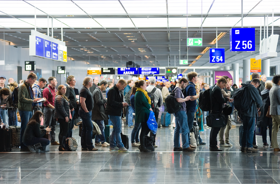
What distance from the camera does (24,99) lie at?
24.9 ft

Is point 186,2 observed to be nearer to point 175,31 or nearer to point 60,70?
point 175,31

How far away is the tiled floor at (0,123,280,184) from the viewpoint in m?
5.04

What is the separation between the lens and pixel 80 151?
7465mm

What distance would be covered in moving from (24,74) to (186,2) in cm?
1462

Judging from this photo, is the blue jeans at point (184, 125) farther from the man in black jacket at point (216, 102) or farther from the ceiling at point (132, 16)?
the ceiling at point (132, 16)

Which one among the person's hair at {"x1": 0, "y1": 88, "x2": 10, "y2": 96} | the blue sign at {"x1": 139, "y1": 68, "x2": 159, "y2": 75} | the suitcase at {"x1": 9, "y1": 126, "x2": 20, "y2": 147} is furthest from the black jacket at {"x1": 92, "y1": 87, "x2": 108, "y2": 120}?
the blue sign at {"x1": 139, "y1": 68, "x2": 159, "y2": 75}

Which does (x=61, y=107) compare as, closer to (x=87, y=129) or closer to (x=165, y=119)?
(x=87, y=129)

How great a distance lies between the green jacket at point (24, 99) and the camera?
7.60m

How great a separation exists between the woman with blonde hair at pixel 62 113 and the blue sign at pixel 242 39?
6696 millimetres

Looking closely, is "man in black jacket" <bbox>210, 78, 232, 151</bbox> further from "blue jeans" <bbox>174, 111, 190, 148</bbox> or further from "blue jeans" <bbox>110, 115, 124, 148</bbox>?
"blue jeans" <bbox>110, 115, 124, 148</bbox>

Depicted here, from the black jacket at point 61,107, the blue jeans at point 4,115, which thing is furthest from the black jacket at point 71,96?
the blue jeans at point 4,115

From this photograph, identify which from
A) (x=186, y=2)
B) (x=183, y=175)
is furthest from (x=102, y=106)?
(x=186, y=2)

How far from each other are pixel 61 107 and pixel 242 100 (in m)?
4.05

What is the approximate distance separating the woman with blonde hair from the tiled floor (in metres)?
0.33
